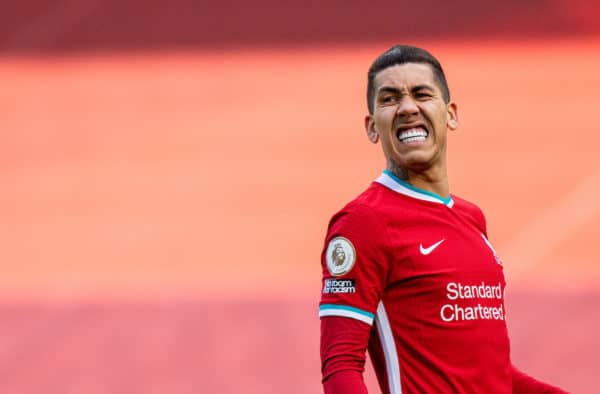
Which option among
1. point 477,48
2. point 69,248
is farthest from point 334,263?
point 477,48

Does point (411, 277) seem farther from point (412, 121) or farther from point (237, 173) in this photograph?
point (237, 173)

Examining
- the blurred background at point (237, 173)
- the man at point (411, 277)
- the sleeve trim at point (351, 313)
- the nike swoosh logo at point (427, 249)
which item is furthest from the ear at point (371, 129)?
the blurred background at point (237, 173)

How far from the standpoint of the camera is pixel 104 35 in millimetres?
8711

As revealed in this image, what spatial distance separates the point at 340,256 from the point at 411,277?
5.5 inches

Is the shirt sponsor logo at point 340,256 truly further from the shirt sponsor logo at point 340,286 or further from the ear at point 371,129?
the ear at point 371,129

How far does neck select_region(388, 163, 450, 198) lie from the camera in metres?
2.25

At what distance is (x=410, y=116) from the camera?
221 centimetres

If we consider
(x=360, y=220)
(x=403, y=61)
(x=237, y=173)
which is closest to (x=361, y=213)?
(x=360, y=220)

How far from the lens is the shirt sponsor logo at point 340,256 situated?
206 centimetres

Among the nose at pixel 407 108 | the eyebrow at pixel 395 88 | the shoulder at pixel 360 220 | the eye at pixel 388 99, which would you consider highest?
the eyebrow at pixel 395 88

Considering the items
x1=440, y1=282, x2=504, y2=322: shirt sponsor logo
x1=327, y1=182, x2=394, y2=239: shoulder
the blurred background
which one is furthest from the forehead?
the blurred background

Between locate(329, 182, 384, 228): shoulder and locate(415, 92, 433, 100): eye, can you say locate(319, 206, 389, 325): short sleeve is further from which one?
locate(415, 92, 433, 100): eye

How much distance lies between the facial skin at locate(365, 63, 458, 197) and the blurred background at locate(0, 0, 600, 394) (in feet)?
10.5

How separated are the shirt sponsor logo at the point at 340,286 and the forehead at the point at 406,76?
0.41 metres
